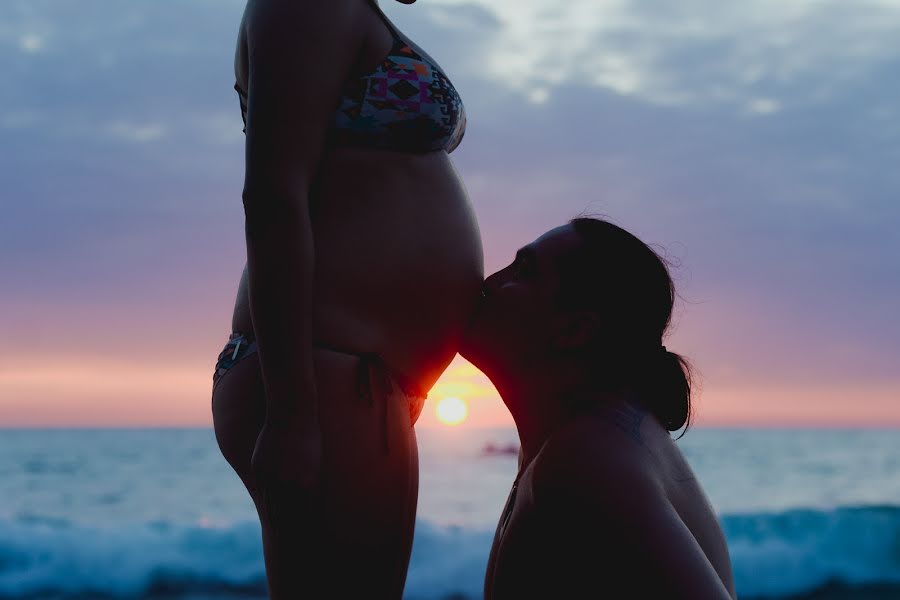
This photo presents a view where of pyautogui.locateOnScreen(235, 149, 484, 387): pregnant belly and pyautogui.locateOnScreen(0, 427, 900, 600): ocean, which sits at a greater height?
pyautogui.locateOnScreen(0, 427, 900, 600): ocean

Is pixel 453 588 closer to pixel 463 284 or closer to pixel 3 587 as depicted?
pixel 3 587

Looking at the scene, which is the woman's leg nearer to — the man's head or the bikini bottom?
the bikini bottom

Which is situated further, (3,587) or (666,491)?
(3,587)

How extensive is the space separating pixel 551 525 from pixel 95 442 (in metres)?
36.4

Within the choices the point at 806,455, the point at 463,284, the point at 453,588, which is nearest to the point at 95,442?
the point at 806,455

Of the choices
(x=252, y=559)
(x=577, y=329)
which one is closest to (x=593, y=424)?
(x=577, y=329)

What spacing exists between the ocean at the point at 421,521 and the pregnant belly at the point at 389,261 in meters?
6.94

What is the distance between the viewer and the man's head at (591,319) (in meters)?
1.71

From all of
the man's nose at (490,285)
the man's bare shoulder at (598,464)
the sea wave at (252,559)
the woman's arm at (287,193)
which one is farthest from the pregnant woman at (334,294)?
the sea wave at (252,559)

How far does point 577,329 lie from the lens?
171 cm

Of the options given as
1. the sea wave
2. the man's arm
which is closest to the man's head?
the man's arm

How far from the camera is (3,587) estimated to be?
8125 mm

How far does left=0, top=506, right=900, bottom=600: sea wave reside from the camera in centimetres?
848

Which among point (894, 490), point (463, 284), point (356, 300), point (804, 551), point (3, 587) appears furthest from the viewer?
point (894, 490)
